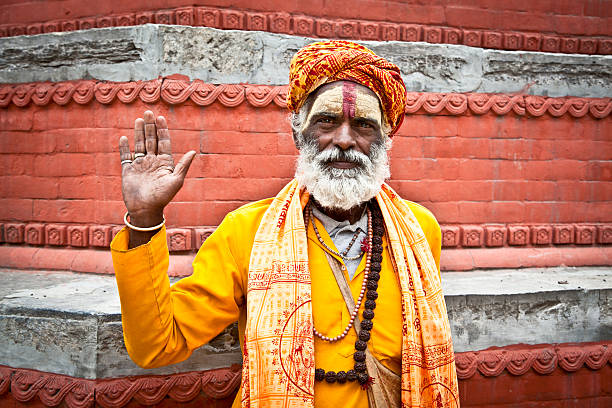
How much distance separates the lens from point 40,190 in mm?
3326

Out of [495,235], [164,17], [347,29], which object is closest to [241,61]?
[164,17]

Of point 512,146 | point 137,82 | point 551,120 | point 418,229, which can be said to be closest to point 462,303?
point 418,229

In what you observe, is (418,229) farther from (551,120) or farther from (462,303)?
(551,120)

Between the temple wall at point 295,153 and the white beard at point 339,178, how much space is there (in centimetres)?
97

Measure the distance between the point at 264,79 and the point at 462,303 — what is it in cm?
188

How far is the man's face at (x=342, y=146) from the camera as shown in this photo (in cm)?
207

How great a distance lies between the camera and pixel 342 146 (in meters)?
2.08

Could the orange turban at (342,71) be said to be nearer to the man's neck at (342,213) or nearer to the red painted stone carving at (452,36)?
the man's neck at (342,213)

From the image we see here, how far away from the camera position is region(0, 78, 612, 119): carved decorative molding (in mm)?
3068

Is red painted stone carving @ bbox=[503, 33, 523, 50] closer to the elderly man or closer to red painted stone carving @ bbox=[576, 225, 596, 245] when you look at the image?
red painted stone carving @ bbox=[576, 225, 596, 245]

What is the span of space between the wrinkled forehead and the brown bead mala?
0.55 m

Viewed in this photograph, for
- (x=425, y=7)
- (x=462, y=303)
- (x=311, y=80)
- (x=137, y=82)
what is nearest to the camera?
(x=311, y=80)

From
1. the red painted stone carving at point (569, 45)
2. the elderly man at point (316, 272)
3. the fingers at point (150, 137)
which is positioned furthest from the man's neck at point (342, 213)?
the red painted stone carving at point (569, 45)

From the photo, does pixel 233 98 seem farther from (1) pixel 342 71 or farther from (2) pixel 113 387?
(2) pixel 113 387
